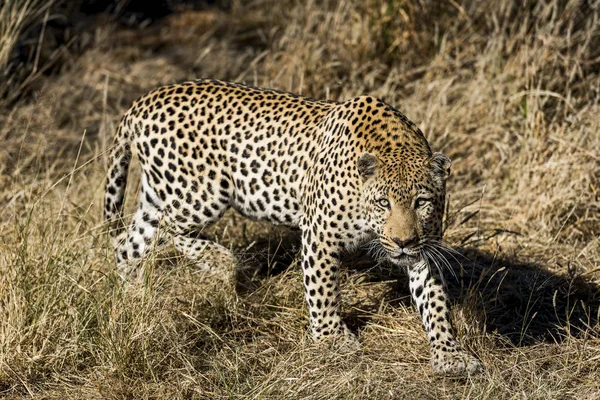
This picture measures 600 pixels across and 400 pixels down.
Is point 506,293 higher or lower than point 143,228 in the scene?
lower

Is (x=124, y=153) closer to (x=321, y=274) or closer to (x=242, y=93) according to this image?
(x=242, y=93)

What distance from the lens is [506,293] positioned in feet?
23.7

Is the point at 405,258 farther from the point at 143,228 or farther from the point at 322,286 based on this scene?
the point at 143,228

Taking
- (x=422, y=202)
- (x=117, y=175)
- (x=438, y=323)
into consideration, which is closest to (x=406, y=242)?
(x=422, y=202)

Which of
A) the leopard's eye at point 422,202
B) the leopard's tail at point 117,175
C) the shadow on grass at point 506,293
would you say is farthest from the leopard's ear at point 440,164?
the leopard's tail at point 117,175

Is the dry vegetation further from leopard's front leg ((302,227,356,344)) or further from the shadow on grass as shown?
leopard's front leg ((302,227,356,344))

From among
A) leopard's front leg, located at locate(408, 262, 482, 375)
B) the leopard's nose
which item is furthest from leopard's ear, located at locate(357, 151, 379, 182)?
leopard's front leg, located at locate(408, 262, 482, 375)

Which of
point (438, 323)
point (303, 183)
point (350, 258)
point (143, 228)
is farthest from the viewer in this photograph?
point (350, 258)

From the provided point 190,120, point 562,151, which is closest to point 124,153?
point 190,120

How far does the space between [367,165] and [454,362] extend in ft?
4.20

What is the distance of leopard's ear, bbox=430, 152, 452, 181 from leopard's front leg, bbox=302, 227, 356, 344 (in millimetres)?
826

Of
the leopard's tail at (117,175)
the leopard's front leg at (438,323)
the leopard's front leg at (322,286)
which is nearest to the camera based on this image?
the leopard's front leg at (438,323)

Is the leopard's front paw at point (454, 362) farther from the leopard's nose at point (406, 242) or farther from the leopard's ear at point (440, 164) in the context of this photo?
the leopard's ear at point (440, 164)

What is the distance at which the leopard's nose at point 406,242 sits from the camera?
5812 mm
